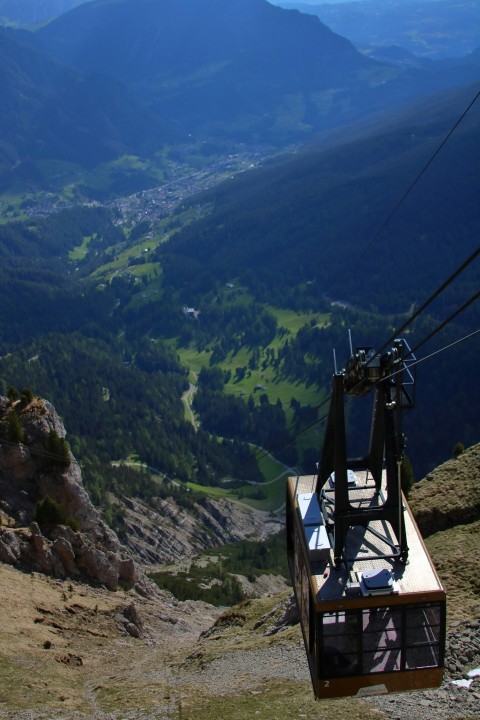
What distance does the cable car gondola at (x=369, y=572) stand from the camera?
66.7ft

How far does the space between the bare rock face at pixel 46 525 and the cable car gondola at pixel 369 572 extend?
26222 millimetres

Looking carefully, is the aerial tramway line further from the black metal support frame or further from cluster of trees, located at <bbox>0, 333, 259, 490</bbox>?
cluster of trees, located at <bbox>0, 333, 259, 490</bbox>

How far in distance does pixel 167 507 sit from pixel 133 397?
79322mm

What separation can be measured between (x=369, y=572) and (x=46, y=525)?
34.2 m

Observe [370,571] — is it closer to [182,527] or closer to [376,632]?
[376,632]

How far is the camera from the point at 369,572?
20688 millimetres

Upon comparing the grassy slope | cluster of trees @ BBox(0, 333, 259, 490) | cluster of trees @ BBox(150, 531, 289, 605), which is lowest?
cluster of trees @ BBox(150, 531, 289, 605)

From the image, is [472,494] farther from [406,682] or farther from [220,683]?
[406,682]

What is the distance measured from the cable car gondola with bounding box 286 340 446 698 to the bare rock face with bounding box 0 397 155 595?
2622 centimetres

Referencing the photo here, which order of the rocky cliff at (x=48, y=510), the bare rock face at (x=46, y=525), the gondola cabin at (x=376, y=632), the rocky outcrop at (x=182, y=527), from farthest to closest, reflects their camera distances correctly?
the rocky outcrop at (x=182, y=527) < the rocky cliff at (x=48, y=510) < the bare rock face at (x=46, y=525) < the gondola cabin at (x=376, y=632)

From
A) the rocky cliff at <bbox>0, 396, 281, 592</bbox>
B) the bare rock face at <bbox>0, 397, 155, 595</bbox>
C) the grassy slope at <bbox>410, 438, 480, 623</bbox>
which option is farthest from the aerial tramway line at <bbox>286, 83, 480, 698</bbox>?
the rocky cliff at <bbox>0, 396, 281, 592</bbox>

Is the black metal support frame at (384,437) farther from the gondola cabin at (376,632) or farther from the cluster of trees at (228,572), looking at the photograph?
the cluster of trees at (228,572)

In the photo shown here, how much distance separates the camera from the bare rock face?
154 feet

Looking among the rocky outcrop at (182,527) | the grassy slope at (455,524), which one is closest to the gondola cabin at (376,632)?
the grassy slope at (455,524)
